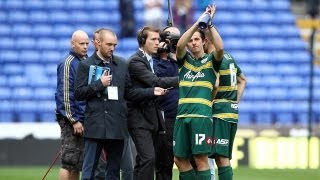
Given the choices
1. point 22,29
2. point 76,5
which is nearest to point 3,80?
point 22,29

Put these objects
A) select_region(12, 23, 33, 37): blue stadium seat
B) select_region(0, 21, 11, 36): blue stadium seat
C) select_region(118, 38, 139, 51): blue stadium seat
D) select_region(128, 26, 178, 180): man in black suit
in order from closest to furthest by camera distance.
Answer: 1. select_region(128, 26, 178, 180): man in black suit
2. select_region(118, 38, 139, 51): blue stadium seat
3. select_region(0, 21, 11, 36): blue stadium seat
4. select_region(12, 23, 33, 37): blue stadium seat

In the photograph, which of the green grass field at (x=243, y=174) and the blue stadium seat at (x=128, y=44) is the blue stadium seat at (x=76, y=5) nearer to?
the blue stadium seat at (x=128, y=44)

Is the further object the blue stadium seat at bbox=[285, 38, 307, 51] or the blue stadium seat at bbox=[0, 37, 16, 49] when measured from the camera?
the blue stadium seat at bbox=[285, 38, 307, 51]

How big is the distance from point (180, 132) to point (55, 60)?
16106 mm

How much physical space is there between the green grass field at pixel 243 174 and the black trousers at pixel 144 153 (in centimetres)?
412

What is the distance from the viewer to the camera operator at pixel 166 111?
510 inches

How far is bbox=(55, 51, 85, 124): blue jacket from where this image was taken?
40.5ft

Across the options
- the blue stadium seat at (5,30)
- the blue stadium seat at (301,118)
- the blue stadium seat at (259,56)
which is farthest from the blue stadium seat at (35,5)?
the blue stadium seat at (301,118)

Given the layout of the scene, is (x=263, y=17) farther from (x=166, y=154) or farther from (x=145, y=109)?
(x=145, y=109)

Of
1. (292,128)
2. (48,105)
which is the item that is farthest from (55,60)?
(292,128)

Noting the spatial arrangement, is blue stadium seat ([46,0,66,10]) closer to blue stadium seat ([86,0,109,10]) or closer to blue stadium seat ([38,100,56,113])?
blue stadium seat ([86,0,109,10])

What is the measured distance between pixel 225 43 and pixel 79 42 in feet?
53.3

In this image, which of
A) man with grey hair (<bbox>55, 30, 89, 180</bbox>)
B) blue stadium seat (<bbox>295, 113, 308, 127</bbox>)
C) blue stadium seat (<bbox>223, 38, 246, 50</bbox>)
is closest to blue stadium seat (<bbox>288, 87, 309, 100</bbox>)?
blue stadium seat (<bbox>295, 113, 308, 127</bbox>)

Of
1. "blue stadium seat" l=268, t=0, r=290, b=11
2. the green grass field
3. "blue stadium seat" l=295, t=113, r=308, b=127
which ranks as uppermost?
"blue stadium seat" l=268, t=0, r=290, b=11
